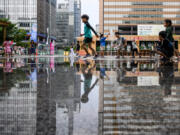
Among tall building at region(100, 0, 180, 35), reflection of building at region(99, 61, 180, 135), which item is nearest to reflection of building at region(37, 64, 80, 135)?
reflection of building at region(99, 61, 180, 135)

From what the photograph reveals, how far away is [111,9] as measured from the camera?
366 ft

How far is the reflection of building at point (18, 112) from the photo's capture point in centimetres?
199

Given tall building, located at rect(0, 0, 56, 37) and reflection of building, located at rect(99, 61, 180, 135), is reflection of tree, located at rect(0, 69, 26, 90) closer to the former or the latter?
reflection of building, located at rect(99, 61, 180, 135)

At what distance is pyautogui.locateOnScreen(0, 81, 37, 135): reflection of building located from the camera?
6.54ft

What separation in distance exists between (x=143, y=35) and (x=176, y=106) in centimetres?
6079

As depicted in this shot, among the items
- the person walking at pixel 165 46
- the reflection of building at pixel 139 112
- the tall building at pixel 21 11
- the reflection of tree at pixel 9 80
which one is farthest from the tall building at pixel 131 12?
the reflection of building at pixel 139 112

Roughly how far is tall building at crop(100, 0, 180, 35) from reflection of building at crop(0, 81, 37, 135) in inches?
4277

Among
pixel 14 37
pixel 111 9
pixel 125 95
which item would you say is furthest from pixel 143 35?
pixel 125 95

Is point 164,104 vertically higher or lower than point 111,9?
lower

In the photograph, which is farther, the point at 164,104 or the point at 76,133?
the point at 164,104

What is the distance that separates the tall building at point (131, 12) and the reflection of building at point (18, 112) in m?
109

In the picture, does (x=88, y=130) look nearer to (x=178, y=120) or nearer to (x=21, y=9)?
(x=178, y=120)

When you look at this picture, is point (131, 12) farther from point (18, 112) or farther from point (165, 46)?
point (18, 112)


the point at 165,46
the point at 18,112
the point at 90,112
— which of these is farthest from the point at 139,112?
the point at 165,46
